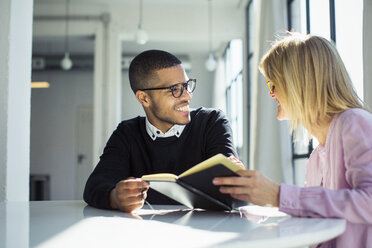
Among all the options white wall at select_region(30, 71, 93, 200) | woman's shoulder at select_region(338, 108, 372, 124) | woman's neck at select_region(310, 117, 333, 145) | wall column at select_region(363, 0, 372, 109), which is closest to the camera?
woman's shoulder at select_region(338, 108, 372, 124)

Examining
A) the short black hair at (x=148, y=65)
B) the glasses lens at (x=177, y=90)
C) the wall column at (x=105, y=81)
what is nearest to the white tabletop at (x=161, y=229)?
the glasses lens at (x=177, y=90)

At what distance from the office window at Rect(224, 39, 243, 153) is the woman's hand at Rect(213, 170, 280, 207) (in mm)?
7955

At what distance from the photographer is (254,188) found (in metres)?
1.20

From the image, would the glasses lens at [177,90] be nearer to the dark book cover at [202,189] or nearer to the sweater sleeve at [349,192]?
the dark book cover at [202,189]

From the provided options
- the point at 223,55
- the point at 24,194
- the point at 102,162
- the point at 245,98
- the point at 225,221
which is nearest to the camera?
the point at 225,221

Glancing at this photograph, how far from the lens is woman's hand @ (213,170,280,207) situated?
120 centimetres

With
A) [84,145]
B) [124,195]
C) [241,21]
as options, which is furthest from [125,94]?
[124,195]

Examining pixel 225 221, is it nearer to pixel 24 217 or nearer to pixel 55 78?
pixel 24 217

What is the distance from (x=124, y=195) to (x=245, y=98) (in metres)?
7.37

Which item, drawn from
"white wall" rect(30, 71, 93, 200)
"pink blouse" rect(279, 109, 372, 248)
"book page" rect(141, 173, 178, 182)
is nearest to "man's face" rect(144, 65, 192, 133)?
"book page" rect(141, 173, 178, 182)

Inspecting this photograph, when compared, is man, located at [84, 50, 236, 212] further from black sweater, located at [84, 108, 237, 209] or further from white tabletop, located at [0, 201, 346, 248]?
white tabletop, located at [0, 201, 346, 248]

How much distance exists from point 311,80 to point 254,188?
40cm

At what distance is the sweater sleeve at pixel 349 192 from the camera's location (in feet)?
3.78

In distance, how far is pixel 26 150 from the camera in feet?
8.35
